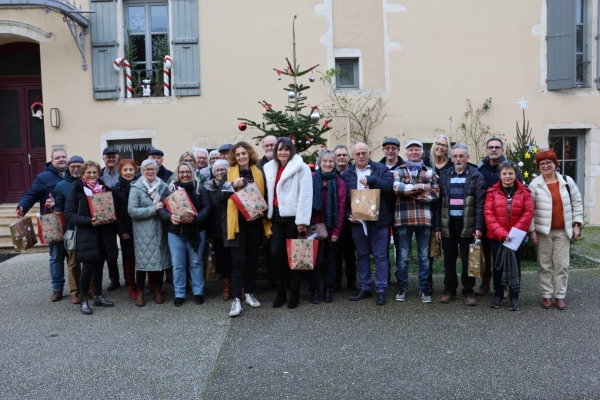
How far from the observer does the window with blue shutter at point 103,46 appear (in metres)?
9.58

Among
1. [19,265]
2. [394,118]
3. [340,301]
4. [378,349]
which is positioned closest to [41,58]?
[19,265]

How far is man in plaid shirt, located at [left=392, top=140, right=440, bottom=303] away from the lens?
16.9 ft

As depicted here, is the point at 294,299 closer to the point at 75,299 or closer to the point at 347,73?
the point at 75,299

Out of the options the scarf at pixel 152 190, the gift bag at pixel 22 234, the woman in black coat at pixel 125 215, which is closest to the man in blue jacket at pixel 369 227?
the scarf at pixel 152 190

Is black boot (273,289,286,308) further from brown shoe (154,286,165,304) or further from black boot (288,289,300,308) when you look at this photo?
brown shoe (154,286,165,304)

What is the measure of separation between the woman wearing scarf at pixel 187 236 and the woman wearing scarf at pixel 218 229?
9cm

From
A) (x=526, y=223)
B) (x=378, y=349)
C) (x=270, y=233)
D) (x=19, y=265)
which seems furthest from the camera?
(x=19, y=265)

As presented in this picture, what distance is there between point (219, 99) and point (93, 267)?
5170 millimetres

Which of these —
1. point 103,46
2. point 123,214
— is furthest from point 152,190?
point 103,46

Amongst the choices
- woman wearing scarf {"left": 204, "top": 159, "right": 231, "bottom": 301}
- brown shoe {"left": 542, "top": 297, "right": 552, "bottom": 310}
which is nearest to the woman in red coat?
brown shoe {"left": 542, "top": 297, "right": 552, "bottom": 310}

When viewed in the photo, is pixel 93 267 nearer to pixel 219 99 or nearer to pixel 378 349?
pixel 378 349

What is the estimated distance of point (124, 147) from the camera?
9.84 m

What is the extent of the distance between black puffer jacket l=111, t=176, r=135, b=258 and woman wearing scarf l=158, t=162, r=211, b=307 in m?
0.53

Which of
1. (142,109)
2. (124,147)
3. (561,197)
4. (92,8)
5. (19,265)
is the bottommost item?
(19,265)
